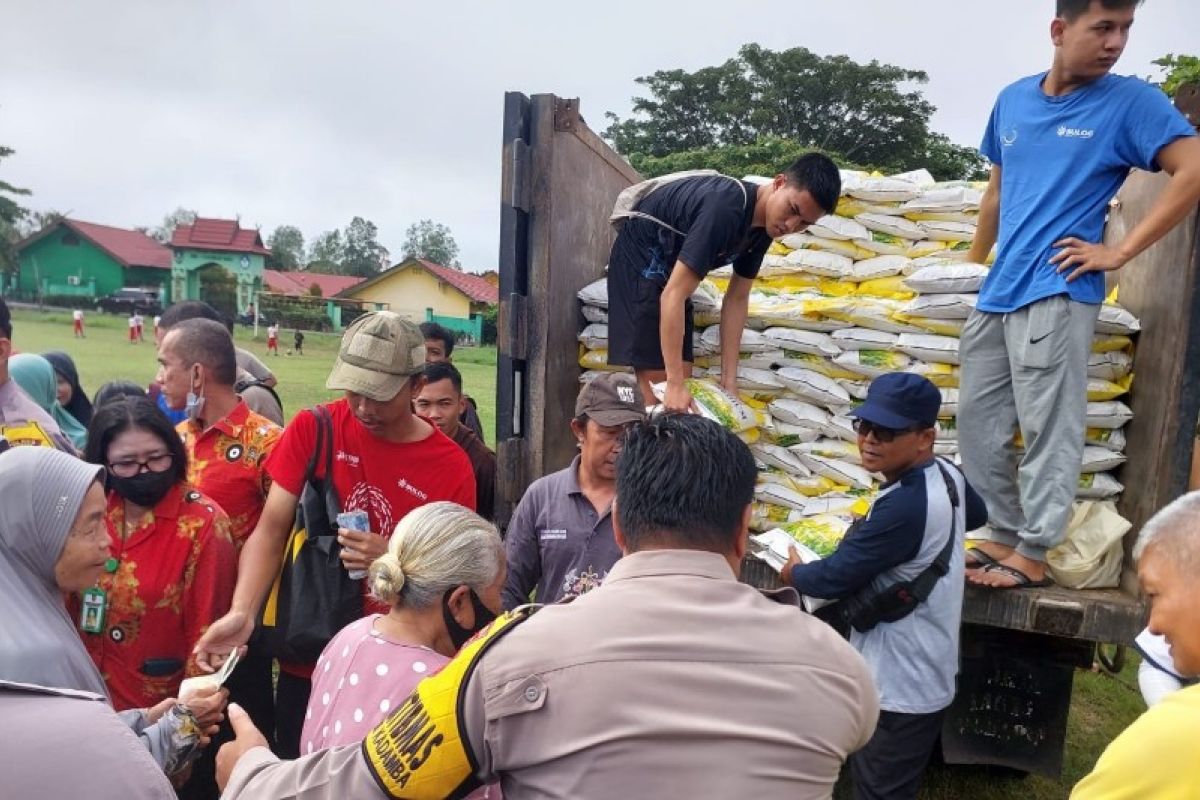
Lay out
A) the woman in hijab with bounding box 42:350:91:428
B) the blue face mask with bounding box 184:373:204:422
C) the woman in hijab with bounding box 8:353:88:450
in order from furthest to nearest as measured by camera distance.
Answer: the woman in hijab with bounding box 42:350:91:428
the woman in hijab with bounding box 8:353:88:450
the blue face mask with bounding box 184:373:204:422

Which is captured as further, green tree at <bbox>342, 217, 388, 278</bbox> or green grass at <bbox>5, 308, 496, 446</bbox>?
green tree at <bbox>342, 217, 388, 278</bbox>

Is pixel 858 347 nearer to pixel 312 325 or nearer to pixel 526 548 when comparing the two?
pixel 526 548

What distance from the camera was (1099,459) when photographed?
8.71ft

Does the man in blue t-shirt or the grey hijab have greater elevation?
the man in blue t-shirt

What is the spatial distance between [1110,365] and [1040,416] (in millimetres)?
453

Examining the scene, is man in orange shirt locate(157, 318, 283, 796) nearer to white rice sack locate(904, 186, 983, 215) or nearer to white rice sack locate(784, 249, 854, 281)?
white rice sack locate(784, 249, 854, 281)

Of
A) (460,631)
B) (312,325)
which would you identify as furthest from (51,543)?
(312,325)

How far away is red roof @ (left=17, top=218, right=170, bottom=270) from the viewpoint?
42156 mm

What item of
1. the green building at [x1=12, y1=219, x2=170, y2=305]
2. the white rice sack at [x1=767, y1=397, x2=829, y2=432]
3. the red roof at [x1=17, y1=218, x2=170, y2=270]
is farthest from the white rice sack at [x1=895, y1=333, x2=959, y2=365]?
the red roof at [x1=17, y1=218, x2=170, y2=270]

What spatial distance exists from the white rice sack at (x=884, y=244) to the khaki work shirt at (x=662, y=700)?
9.19 ft

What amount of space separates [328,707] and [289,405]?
12275 mm

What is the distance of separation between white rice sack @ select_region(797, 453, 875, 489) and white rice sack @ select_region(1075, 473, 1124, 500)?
65 centimetres

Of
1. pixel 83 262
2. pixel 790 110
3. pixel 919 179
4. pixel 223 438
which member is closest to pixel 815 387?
pixel 919 179

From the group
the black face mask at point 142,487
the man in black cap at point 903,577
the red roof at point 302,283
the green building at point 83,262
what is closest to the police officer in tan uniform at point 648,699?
the man in black cap at point 903,577
